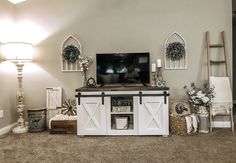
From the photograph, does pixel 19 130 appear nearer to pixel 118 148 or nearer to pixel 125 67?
pixel 118 148

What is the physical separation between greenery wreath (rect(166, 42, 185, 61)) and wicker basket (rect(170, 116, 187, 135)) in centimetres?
113

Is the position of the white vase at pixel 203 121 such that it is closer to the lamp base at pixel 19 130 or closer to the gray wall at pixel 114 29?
the gray wall at pixel 114 29

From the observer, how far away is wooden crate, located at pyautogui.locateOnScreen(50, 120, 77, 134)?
4.04 meters

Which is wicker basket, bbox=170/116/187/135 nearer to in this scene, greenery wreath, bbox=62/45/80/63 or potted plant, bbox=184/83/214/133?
potted plant, bbox=184/83/214/133

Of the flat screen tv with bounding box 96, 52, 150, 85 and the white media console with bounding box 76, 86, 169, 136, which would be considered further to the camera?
the flat screen tv with bounding box 96, 52, 150, 85

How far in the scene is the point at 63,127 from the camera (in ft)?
13.3

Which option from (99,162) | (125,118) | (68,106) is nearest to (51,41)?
(68,106)

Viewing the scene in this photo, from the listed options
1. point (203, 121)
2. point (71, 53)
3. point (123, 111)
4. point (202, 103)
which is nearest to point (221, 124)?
point (203, 121)

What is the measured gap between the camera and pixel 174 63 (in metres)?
4.43

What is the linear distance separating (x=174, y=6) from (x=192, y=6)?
32 cm

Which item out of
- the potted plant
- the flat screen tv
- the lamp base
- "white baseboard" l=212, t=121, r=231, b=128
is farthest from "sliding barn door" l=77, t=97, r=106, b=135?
"white baseboard" l=212, t=121, r=231, b=128

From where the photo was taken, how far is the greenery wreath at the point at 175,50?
171 inches

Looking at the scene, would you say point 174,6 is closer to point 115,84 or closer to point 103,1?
point 103,1

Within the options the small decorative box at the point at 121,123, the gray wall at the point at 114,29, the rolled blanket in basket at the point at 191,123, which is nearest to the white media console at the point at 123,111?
the small decorative box at the point at 121,123
